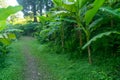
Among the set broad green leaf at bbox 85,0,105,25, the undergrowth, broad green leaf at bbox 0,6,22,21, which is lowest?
the undergrowth

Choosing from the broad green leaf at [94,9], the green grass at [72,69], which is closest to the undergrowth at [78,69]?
the green grass at [72,69]

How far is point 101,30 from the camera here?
8.78m

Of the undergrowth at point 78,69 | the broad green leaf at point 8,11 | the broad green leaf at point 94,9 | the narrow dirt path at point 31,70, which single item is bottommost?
the narrow dirt path at point 31,70

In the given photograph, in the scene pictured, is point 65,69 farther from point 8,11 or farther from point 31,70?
point 8,11

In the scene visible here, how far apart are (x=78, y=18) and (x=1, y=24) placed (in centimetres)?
387

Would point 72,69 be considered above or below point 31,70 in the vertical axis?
above

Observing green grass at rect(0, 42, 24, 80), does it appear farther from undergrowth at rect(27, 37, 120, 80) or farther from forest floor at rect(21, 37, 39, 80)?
undergrowth at rect(27, 37, 120, 80)

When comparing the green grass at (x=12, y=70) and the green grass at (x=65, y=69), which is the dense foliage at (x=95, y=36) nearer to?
the green grass at (x=65, y=69)

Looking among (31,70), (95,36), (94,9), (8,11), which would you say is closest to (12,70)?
(31,70)

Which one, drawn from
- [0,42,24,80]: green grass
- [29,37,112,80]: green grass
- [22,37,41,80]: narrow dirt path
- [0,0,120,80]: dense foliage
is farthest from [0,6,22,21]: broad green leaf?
[22,37,41,80]: narrow dirt path

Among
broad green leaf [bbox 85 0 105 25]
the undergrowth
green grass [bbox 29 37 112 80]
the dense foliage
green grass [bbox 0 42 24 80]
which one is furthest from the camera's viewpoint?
green grass [bbox 0 42 24 80]

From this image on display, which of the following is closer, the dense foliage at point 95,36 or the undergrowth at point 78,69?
the dense foliage at point 95,36

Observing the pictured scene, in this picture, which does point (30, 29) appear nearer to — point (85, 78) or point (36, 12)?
point (36, 12)

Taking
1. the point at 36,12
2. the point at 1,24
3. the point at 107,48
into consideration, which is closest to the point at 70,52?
the point at 107,48
